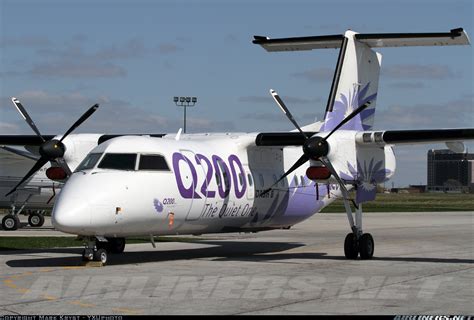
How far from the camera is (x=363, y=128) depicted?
2270 centimetres

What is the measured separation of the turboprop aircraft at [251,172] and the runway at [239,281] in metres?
0.94

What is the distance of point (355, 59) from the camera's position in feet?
72.6

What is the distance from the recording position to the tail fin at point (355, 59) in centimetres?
2120

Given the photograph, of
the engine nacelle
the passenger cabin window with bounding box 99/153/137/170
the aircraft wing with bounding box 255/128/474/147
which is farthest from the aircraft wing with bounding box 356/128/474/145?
the engine nacelle

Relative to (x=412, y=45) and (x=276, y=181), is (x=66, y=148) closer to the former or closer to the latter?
(x=276, y=181)

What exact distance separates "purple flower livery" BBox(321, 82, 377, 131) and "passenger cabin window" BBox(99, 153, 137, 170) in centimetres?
664

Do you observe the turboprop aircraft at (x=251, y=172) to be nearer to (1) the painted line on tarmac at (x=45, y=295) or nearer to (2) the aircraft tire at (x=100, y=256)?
(2) the aircraft tire at (x=100, y=256)

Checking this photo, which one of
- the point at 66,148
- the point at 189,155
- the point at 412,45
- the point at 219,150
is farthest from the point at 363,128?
the point at 66,148

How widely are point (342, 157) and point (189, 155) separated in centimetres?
397

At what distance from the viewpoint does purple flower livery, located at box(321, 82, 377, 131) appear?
2145 centimetres

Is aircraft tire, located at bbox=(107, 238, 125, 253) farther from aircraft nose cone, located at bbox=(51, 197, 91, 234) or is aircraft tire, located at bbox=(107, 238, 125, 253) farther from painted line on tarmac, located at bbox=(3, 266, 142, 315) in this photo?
aircraft nose cone, located at bbox=(51, 197, 91, 234)

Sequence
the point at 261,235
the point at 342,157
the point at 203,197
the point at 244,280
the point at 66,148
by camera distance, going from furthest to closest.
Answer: the point at 261,235
the point at 66,148
the point at 342,157
the point at 203,197
the point at 244,280

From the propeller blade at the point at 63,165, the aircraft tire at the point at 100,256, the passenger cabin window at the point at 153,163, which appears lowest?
the aircraft tire at the point at 100,256

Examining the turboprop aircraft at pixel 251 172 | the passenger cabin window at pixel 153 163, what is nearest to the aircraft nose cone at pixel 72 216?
the turboprop aircraft at pixel 251 172
